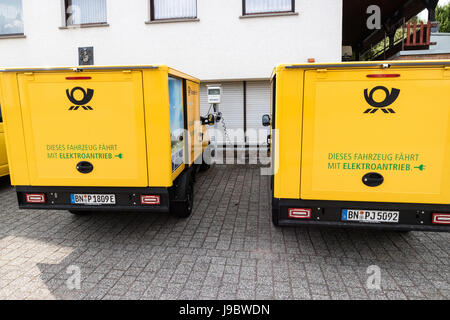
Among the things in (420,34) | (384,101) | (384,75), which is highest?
(420,34)

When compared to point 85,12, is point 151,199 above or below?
below

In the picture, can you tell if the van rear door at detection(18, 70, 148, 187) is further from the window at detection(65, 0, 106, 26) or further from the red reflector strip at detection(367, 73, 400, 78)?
the window at detection(65, 0, 106, 26)

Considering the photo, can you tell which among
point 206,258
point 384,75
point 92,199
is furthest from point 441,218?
point 92,199

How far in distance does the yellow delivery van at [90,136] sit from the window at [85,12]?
787cm

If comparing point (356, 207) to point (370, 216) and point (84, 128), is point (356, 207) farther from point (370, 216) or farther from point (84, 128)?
point (84, 128)

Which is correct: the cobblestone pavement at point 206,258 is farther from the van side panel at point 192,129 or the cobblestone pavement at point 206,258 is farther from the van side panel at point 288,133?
the van side panel at point 192,129

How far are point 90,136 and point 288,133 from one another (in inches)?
96.6

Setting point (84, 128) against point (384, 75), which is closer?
point (384, 75)

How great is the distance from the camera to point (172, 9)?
1041 cm

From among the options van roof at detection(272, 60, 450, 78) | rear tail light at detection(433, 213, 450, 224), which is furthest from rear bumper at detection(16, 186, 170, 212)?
rear tail light at detection(433, 213, 450, 224)

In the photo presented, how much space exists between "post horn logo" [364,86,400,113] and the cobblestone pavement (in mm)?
1807

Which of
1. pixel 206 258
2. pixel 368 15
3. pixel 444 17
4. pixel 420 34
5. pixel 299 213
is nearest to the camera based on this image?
pixel 299 213

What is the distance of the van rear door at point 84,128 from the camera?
4.00 metres
